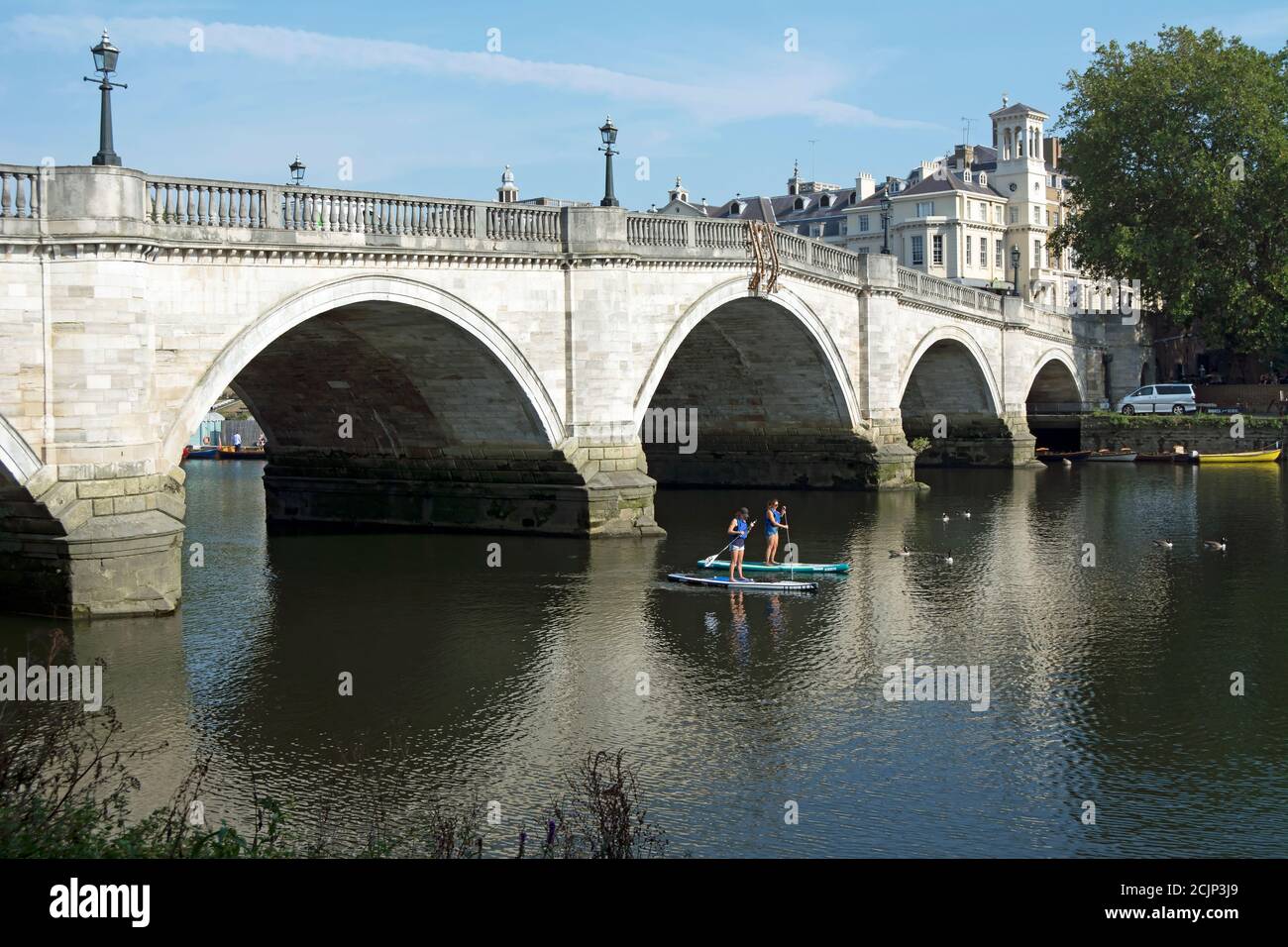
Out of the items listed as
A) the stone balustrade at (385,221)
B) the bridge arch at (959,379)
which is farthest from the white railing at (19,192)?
the bridge arch at (959,379)

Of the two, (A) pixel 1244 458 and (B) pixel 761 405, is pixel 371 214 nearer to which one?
(B) pixel 761 405

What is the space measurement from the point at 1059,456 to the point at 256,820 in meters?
49.1

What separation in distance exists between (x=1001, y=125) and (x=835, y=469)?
59425mm

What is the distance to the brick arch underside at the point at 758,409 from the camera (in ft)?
132

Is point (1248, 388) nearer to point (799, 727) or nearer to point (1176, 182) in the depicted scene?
point (1176, 182)

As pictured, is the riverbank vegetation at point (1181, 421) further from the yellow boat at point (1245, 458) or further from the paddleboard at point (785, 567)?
the paddleboard at point (785, 567)

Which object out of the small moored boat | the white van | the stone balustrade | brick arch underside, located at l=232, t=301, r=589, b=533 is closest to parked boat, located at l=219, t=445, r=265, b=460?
brick arch underside, located at l=232, t=301, r=589, b=533

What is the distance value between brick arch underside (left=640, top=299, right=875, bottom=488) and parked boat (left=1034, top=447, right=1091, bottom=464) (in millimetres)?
A: 17315

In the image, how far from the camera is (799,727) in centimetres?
1526

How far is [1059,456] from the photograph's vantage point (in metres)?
56.9

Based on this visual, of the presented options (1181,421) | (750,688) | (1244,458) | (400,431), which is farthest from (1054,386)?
(750,688)

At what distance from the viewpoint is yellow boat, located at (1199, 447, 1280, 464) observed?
52875 millimetres

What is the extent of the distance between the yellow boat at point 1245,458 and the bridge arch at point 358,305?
3314 cm
